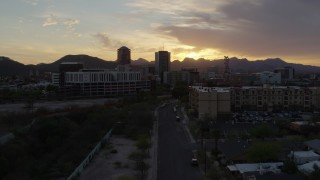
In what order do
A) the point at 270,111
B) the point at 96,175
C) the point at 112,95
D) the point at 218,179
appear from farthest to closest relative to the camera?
1. the point at 112,95
2. the point at 270,111
3. the point at 96,175
4. the point at 218,179

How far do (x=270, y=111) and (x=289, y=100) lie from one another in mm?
1384

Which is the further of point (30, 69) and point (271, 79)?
point (30, 69)

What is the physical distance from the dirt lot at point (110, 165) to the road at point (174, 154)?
997 mm

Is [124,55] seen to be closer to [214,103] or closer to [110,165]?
[214,103]

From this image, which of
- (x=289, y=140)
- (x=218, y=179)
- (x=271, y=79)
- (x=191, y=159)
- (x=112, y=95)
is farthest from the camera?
(x=271, y=79)

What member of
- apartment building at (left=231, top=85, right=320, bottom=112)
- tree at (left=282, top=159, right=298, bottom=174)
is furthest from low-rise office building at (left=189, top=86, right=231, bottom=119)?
tree at (left=282, top=159, right=298, bottom=174)

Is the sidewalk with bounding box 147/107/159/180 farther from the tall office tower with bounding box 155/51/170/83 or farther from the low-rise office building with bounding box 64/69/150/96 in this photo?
the tall office tower with bounding box 155/51/170/83

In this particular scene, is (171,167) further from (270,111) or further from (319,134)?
(270,111)

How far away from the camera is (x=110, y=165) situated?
11875 mm

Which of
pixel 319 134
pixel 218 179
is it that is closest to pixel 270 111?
pixel 319 134

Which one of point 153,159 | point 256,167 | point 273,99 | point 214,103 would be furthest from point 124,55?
point 256,167

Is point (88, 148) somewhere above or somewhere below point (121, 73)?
below

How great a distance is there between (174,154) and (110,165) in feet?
7.54

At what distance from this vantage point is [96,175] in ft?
35.4
